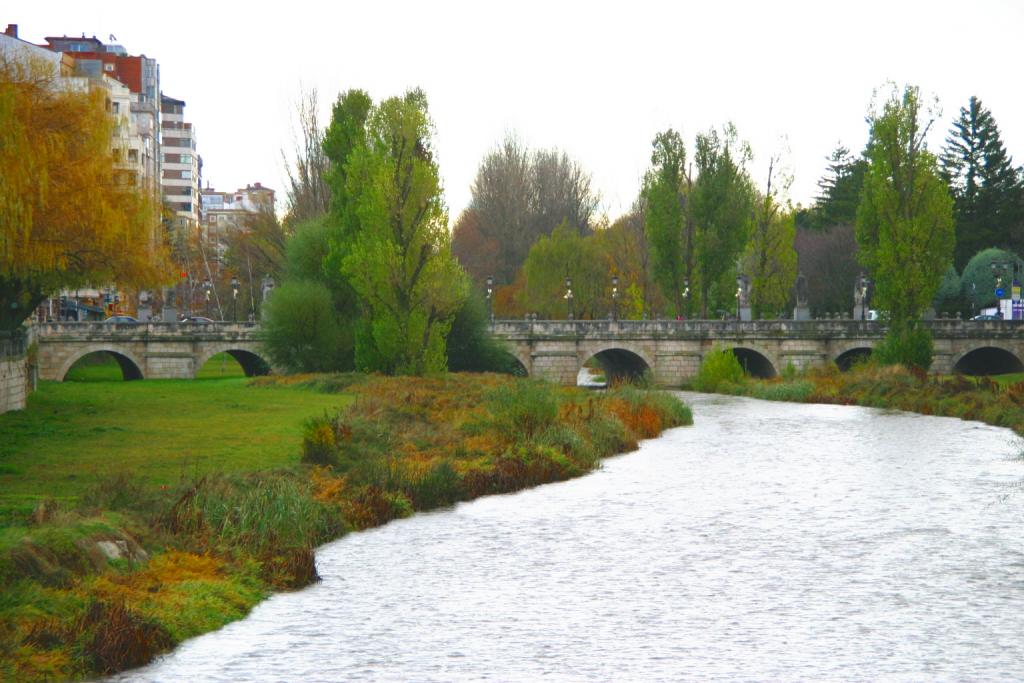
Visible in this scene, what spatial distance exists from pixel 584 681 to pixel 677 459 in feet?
68.0

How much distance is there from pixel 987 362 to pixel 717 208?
17201 millimetres

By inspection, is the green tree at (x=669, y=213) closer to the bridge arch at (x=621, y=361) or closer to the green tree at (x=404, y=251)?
the bridge arch at (x=621, y=361)

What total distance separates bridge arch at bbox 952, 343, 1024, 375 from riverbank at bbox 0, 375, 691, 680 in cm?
3288

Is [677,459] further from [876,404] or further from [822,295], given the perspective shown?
[822,295]

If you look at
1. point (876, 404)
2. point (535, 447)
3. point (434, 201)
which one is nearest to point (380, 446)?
point (535, 447)

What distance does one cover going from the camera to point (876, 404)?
55.4 metres

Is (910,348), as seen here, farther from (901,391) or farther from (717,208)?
(717,208)

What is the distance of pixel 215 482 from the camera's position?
2269 centimetres

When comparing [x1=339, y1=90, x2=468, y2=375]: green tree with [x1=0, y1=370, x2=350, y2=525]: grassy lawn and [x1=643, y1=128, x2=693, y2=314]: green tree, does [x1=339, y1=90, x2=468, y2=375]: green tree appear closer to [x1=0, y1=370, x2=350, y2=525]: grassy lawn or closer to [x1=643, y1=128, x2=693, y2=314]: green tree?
[x1=0, y1=370, x2=350, y2=525]: grassy lawn

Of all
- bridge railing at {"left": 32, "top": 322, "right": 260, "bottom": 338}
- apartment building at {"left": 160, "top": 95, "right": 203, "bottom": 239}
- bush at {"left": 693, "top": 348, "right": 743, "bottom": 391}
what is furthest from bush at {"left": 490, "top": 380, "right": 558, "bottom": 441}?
apartment building at {"left": 160, "top": 95, "right": 203, "bottom": 239}

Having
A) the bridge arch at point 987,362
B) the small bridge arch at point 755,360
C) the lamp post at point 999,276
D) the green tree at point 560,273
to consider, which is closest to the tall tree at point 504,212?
the green tree at point 560,273

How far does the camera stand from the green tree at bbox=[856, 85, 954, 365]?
6041 centimetres

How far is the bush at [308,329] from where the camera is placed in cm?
5950

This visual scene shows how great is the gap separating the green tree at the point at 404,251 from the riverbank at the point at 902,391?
53.7 ft
